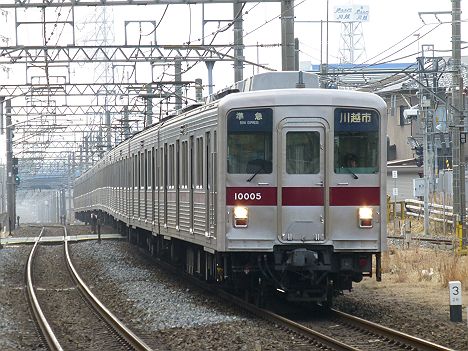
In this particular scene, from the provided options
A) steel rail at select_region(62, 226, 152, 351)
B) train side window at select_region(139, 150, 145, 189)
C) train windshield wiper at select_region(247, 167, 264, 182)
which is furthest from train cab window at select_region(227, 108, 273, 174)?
train side window at select_region(139, 150, 145, 189)

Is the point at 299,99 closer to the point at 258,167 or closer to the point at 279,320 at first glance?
the point at 258,167

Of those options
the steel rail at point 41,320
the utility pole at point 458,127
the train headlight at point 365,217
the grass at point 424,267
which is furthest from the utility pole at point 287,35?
the utility pole at point 458,127

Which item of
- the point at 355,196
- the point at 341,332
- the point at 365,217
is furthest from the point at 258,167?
the point at 341,332

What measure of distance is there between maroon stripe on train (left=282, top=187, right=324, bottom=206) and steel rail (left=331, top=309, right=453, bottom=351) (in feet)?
4.72

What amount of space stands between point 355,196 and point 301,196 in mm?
678

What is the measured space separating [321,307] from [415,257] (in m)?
8.55

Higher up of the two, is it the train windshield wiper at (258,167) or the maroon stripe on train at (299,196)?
the train windshield wiper at (258,167)

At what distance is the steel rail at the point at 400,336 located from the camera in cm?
966

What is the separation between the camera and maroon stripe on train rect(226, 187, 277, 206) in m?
12.7

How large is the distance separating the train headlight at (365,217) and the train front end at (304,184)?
0.01m

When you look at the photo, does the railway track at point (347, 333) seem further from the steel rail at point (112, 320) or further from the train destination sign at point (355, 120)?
the train destination sign at point (355, 120)

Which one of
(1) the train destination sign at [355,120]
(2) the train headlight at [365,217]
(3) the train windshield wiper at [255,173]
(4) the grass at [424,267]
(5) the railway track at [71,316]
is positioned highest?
(1) the train destination sign at [355,120]

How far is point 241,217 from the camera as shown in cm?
1271

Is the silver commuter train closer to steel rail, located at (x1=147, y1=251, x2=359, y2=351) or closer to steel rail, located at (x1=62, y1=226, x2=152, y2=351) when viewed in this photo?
steel rail, located at (x1=147, y1=251, x2=359, y2=351)
